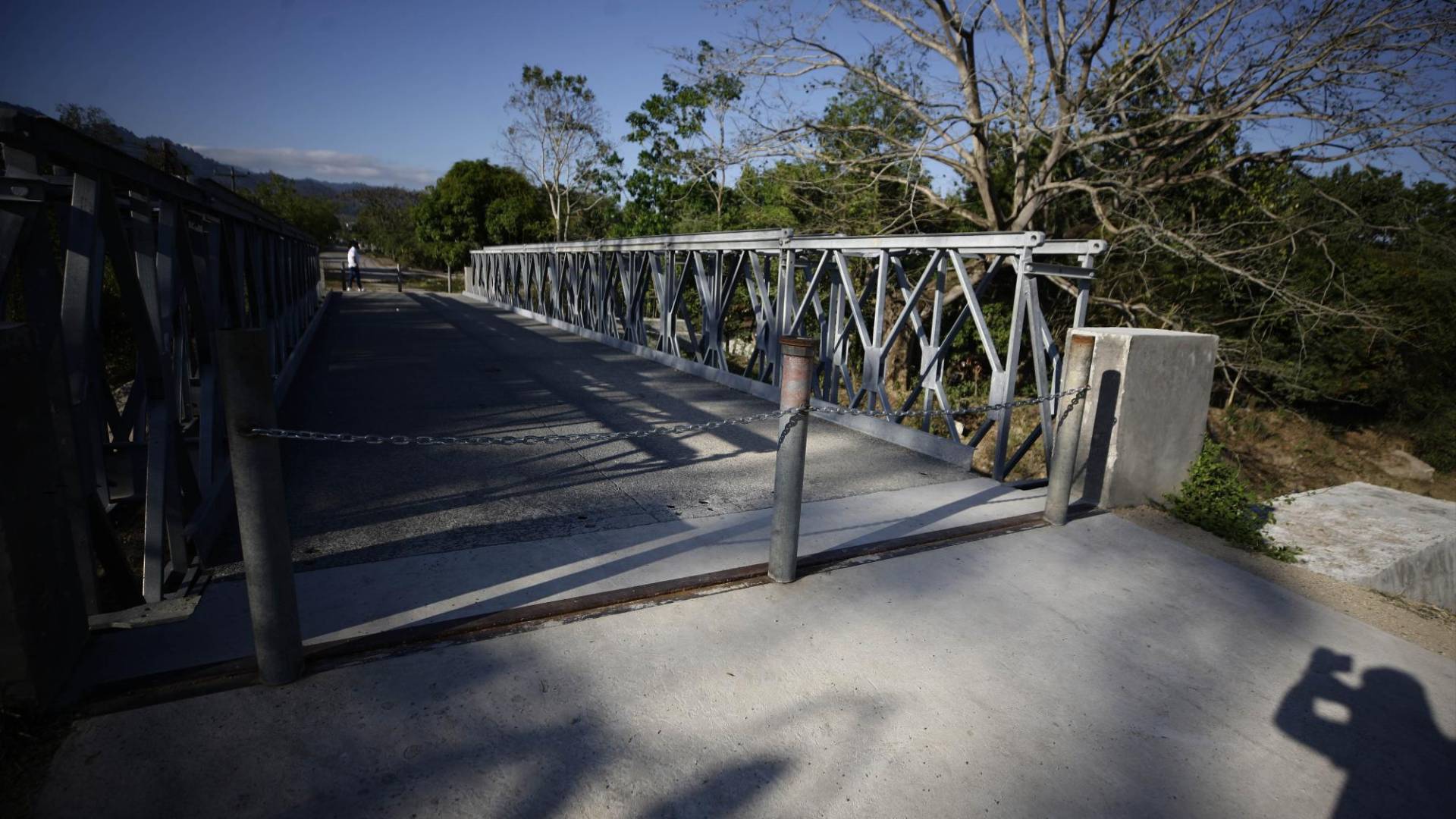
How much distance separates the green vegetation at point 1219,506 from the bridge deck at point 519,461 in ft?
5.26

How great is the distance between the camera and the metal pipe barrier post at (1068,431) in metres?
4.24

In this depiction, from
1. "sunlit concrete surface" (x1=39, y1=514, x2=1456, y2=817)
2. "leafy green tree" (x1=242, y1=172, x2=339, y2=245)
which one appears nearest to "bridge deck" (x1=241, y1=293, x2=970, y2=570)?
"sunlit concrete surface" (x1=39, y1=514, x2=1456, y2=817)

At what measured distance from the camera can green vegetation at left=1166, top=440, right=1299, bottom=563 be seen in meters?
4.47

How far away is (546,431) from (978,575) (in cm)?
419

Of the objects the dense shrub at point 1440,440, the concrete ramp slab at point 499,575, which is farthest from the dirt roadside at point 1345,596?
the dense shrub at point 1440,440

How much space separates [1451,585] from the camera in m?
5.62

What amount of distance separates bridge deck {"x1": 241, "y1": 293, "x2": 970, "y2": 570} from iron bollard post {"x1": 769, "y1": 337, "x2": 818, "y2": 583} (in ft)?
3.77

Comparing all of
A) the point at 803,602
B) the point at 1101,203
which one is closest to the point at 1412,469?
the point at 1101,203

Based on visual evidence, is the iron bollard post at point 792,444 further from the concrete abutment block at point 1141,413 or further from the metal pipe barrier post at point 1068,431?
the concrete abutment block at point 1141,413

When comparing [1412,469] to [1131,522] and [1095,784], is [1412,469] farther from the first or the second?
[1095,784]

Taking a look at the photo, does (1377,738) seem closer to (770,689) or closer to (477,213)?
(770,689)

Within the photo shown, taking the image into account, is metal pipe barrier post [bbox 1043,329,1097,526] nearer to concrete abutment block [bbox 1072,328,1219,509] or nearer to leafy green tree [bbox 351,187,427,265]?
concrete abutment block [bbox 1072,328,1219,509]

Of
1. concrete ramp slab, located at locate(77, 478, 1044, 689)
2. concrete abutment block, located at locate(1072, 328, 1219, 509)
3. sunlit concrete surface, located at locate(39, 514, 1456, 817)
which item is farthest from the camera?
concrete abutment block, located at locate(1072, 328, 1219, 509)

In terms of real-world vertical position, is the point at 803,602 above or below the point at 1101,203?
below
